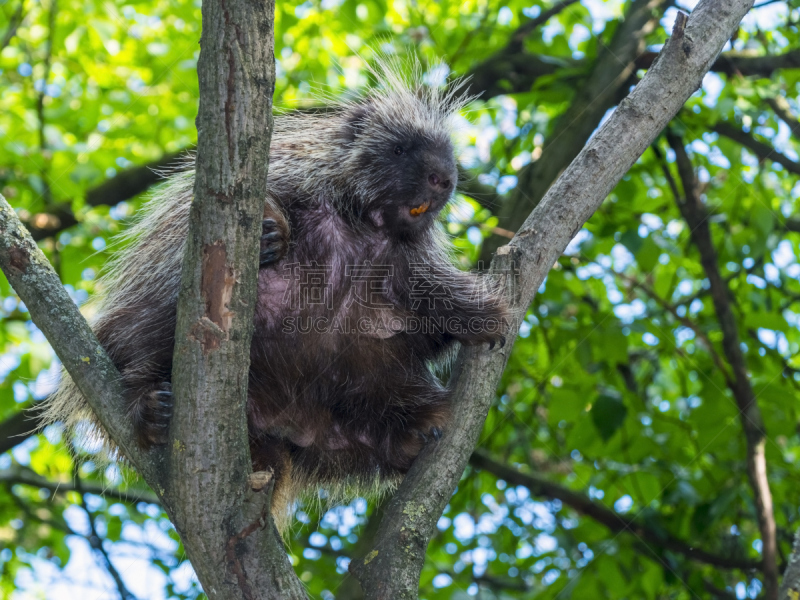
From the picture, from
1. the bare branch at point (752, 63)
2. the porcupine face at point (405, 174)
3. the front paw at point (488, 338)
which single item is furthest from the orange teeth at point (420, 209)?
the bare branch at point (752, 63)

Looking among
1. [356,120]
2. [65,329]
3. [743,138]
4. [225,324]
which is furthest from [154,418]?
[743,138]

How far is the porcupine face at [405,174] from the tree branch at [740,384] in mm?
1441

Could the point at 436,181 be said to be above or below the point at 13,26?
above

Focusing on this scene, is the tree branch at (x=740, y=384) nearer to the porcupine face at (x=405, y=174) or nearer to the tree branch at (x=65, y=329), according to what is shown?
the porcupine face at (x=405, y=174)

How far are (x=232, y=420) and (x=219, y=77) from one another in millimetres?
683

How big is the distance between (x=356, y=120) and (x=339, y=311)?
89 centimetres

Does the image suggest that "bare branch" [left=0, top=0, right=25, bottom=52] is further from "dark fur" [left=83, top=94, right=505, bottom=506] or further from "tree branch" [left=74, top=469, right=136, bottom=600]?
"tree branch" [left=74, top=469, right=136, bottom=600]

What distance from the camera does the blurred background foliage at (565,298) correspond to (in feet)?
10.9

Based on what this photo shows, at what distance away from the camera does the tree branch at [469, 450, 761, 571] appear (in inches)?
139

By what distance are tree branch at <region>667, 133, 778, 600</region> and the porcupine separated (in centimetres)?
137

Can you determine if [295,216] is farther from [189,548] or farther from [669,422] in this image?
[669,422]

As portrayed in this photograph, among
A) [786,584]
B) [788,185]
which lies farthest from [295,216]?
[788,185]

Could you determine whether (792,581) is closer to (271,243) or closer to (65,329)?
(271,243)

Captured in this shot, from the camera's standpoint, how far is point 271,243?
2.05m
